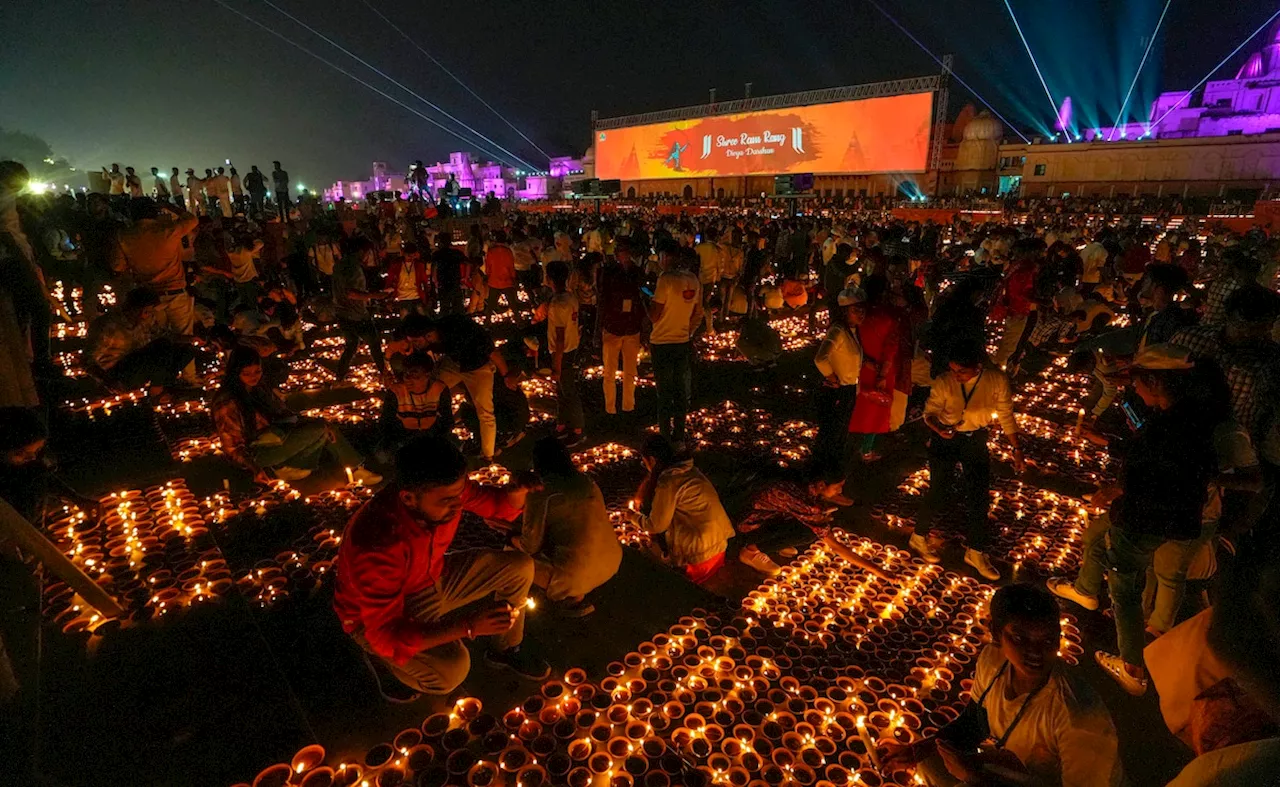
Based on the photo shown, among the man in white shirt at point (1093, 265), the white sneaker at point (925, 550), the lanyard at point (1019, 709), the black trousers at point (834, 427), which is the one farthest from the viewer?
the man in white shirt at point (1093, 265)

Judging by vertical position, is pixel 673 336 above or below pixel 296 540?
above

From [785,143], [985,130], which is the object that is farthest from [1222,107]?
[785,143]

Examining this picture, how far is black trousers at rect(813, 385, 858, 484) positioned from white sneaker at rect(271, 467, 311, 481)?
413cm

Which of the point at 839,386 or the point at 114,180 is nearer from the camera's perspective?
the point at 839,386

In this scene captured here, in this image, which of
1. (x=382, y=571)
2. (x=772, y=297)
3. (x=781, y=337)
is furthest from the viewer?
(x=781, y=337)

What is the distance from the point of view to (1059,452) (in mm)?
6430

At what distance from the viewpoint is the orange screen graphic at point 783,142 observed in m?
35.9

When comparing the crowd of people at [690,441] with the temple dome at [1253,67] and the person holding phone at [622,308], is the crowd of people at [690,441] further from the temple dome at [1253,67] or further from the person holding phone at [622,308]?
the temple dome at [1253,67]

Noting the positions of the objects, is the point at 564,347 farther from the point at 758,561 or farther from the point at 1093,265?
the point at 1093,265

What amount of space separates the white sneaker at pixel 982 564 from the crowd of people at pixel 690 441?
0.5 inches

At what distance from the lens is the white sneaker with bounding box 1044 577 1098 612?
3.76 m

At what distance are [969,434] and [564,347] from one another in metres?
3.68

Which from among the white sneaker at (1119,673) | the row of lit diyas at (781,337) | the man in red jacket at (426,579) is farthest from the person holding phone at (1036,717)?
the row of lit diyas at (781,337)

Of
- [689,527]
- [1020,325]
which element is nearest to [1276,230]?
[1020,325]
